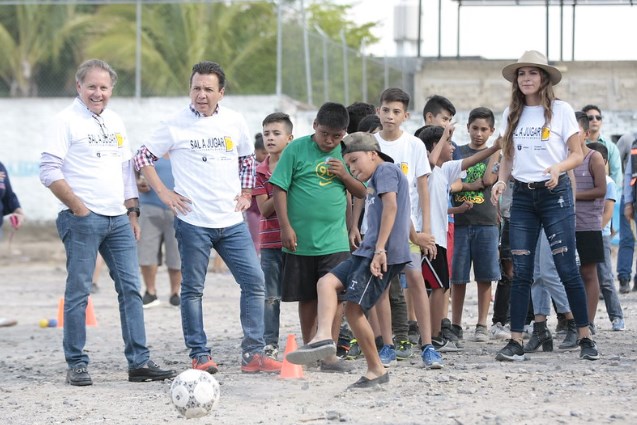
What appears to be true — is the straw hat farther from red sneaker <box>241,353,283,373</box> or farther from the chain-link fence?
the chain-link fence

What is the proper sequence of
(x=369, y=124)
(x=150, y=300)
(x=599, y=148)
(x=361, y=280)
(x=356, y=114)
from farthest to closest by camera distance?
(x=150, y=300) → (x=599, y=148) → (x=356, y=114) → (x=369, y=124) → (x=361, y=280)

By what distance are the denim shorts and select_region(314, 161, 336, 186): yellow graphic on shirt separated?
2076 mm

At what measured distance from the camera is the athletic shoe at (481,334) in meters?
9.85

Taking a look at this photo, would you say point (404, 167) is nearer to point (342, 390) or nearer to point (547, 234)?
point (547, 234)

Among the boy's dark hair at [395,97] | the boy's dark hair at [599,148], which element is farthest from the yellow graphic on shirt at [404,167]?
the boy's dark hair at [599,148]

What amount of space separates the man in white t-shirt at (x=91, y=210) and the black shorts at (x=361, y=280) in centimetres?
150

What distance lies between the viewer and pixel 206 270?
8.33 m

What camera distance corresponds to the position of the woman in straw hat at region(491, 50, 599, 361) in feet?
27.2

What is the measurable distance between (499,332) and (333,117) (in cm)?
278

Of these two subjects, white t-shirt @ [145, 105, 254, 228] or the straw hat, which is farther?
the straw hat

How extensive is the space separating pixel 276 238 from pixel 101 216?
1.40 metres

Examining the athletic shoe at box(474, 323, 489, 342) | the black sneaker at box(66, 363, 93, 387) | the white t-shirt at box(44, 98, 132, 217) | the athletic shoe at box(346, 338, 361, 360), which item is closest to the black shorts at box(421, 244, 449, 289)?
the athletic shoe at box(346, 338, 361, 360)

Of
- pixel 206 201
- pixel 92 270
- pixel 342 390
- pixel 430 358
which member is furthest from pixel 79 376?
pixel 430 358

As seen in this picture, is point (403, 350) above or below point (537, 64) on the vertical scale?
below
